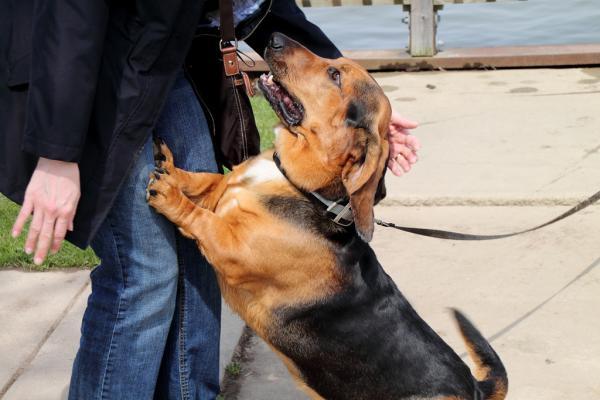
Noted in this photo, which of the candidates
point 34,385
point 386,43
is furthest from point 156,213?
point 386,43

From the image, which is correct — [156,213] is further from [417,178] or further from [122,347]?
[417,178]

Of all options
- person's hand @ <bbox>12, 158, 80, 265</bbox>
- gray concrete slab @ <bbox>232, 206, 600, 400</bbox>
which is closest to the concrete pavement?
gray concrete slab @ <bbox>232, 206, 600, 400</bbox>

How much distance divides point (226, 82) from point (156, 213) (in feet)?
1.82

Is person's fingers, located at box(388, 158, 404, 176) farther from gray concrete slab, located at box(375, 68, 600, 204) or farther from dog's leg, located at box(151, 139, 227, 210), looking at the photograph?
gray concrete slab, located at box(375, 68, 600, 204)

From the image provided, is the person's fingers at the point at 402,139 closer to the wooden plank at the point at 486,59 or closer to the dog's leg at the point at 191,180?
the dog's leg at the point at 191,180

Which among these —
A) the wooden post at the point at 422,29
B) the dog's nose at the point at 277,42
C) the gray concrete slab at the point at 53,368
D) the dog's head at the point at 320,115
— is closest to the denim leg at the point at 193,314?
the dog's head at the point at 320,115

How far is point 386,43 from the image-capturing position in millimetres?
10820

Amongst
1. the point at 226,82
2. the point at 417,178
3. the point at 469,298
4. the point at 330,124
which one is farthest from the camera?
the point at 417,178

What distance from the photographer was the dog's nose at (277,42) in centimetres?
327

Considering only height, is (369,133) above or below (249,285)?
above

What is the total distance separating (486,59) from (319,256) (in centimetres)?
558

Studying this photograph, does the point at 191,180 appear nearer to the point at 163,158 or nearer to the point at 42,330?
the point at 163,158

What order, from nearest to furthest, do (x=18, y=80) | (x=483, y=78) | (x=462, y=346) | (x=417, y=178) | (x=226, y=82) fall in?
(x=18, y=80) → (x=226, y=82) → (x=462, y=346) → (x=417, y=178) → (x=483, y=78)

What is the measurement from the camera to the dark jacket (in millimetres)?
2326
